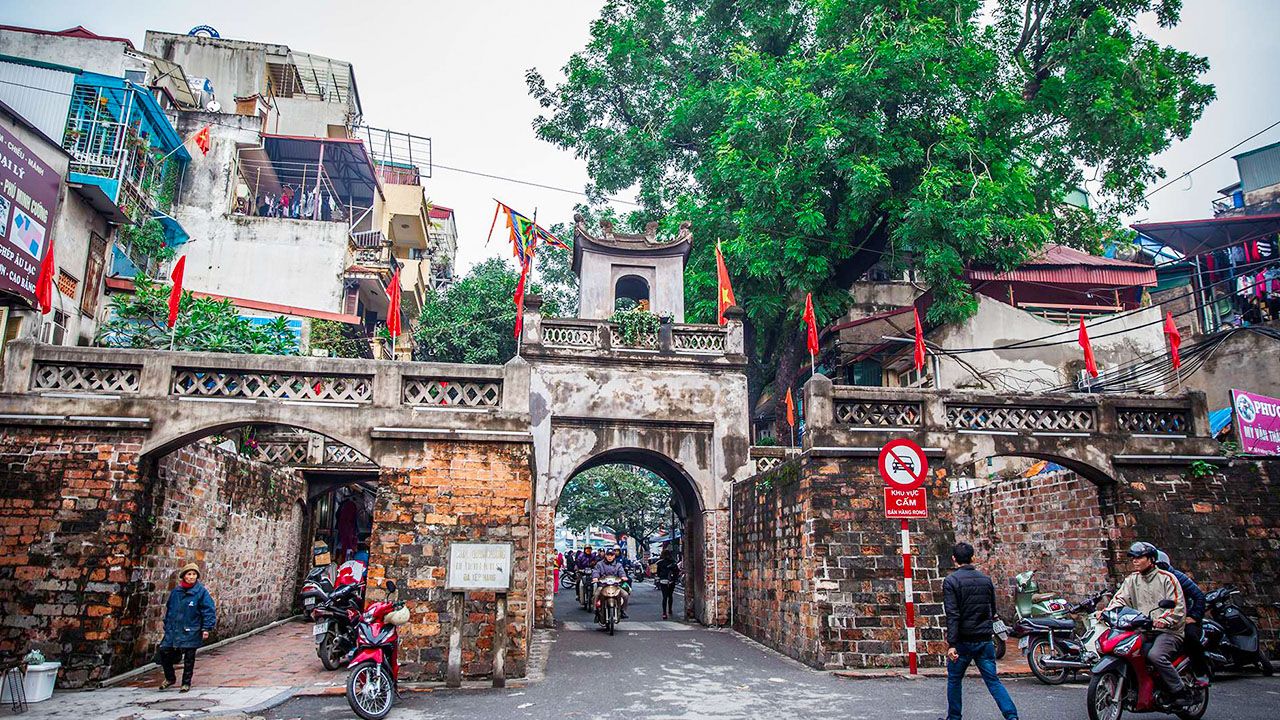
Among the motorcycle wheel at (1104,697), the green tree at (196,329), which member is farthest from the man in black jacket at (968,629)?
the green tree at (196,329)

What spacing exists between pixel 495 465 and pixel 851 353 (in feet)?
46.3

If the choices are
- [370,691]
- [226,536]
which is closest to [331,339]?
[226,536]

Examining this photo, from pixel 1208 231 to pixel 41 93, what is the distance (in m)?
30.9

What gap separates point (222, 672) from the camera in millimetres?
8781

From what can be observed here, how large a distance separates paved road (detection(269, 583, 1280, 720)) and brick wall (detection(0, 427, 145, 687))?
2284 mm

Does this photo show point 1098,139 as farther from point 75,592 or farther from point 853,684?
point 75,592

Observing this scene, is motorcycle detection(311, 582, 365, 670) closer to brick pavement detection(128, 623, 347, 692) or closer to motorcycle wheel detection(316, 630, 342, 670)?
motorcycle wheel detection(316, 630, 342, 670)

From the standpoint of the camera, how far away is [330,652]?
8.97 metres

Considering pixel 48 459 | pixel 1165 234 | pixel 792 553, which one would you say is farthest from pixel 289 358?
pixel 1165 234

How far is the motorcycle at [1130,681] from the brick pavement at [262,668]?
697cm

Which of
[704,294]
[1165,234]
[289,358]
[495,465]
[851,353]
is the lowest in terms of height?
[495,465]

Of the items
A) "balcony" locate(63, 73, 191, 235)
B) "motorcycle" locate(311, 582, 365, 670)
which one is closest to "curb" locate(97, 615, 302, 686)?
"motorcycle" locate(311, 582, 365, 670)

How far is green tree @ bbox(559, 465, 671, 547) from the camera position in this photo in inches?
1384

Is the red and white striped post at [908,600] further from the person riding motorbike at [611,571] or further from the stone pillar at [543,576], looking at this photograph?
the stone pillar at [543,576]
